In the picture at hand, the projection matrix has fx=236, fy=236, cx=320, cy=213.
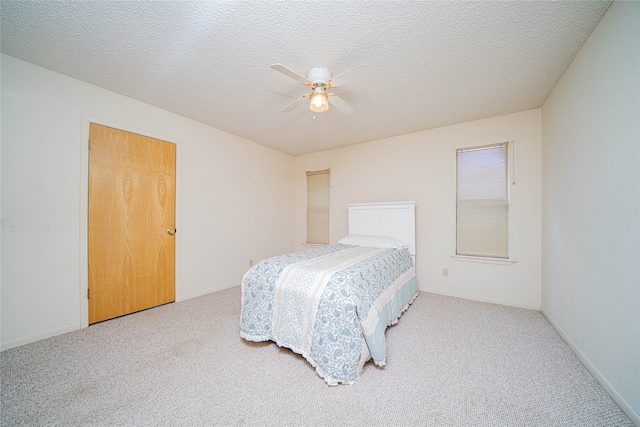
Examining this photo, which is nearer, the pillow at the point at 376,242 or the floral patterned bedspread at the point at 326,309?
the floral patterned bedspread at the point at 326,309

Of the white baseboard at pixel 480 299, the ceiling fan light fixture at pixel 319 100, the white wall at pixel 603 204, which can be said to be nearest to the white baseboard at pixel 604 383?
the white wall at pixel 603 204

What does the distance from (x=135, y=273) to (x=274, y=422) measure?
2.30m

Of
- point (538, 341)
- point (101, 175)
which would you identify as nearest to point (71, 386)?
point (101, 175)

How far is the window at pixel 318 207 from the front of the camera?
14.5 feet

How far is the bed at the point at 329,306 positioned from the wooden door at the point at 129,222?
56.4 inches

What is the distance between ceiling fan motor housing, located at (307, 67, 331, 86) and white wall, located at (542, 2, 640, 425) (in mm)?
1745

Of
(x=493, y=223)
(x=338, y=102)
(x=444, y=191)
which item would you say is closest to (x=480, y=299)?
(x=493, y=223)

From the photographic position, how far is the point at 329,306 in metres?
1.62

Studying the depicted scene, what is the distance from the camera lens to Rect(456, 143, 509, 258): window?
116 inches

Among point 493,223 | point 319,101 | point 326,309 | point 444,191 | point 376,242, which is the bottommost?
point 326,309

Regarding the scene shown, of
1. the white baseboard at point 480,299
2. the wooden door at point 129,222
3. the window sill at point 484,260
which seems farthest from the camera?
the window sill at point 484,260

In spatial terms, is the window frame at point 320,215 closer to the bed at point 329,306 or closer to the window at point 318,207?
the window at point 318,207

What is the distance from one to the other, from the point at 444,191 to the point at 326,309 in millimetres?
2548

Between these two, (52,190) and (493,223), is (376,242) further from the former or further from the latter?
(52,190)
